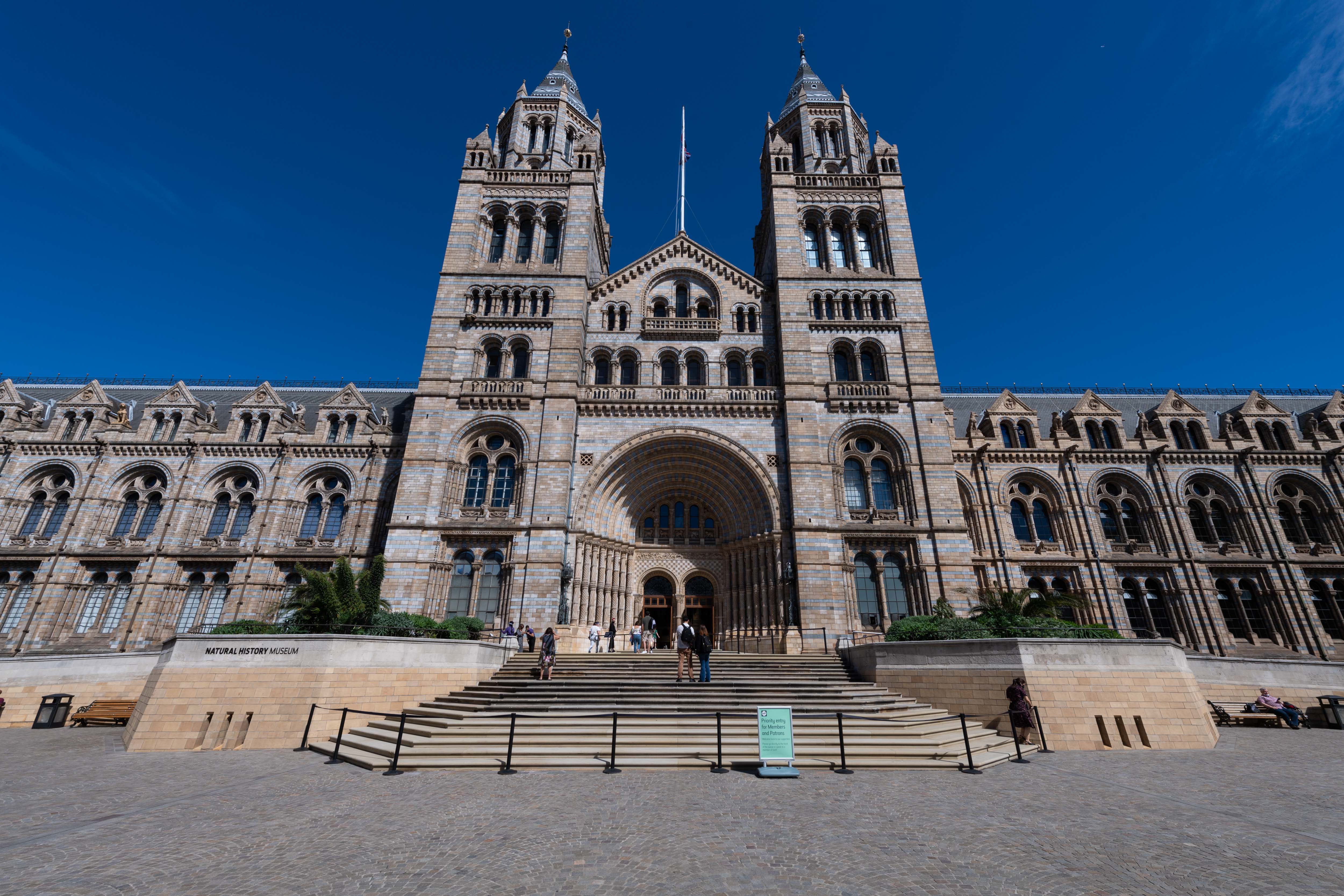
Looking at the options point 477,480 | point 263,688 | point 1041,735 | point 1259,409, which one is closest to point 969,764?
point 1041,735

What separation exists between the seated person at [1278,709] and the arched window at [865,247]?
22709 mm

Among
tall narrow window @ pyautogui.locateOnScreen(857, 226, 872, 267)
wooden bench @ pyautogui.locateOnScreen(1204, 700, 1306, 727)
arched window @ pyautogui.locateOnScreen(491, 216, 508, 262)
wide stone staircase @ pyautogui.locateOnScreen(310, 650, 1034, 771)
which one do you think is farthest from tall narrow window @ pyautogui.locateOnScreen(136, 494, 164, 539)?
wooden bench @ pyautogui.locateOnScreen(1204, 700, 1306, 727)

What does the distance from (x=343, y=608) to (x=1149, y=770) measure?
19683mm

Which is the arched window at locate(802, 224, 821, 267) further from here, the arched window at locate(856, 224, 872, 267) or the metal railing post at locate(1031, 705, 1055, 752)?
the metal railing post at locate(1031, 705, 1055, 752)

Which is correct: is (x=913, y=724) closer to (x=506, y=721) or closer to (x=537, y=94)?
(x=506, y=721)

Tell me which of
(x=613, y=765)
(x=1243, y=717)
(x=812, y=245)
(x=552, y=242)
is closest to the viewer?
(x=613, y=765)

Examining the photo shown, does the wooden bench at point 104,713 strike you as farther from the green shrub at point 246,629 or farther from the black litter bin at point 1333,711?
the black litter bin at point 1333,711

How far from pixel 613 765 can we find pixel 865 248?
28.0 metres

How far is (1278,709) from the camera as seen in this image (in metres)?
17.1

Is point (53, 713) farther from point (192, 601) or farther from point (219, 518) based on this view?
point (219, 518)

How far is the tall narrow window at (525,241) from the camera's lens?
96.4ft

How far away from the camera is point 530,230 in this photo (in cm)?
3022

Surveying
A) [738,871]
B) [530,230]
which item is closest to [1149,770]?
[738,871]

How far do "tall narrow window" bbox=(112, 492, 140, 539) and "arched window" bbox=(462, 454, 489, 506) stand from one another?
18680 millimetres
